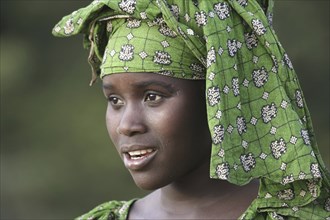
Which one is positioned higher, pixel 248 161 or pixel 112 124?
pixel 112 124

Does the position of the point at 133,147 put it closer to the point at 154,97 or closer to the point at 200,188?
the point at 154,97

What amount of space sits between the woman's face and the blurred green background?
14.2 ft

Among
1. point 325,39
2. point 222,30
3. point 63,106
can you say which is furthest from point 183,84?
point 63,106

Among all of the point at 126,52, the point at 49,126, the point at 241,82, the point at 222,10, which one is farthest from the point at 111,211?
the point at 49,126

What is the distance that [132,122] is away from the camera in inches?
141

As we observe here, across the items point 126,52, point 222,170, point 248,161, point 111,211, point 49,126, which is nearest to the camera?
point 222,170

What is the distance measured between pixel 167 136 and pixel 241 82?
0.99 feet

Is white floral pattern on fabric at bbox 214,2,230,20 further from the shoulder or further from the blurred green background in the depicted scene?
the blurred green background

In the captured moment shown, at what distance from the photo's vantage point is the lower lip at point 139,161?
3.60 metres

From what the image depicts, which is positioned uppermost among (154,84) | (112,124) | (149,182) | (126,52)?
(126,52)

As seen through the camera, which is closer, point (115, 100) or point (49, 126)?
point (115, 100)

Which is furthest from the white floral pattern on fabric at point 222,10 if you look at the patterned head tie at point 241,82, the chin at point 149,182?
the chin at point 149,182

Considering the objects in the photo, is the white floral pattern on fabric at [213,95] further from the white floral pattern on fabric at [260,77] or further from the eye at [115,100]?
the eye at [115,100]

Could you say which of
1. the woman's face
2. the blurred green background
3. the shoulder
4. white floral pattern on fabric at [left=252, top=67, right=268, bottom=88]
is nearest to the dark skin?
the woman's face
